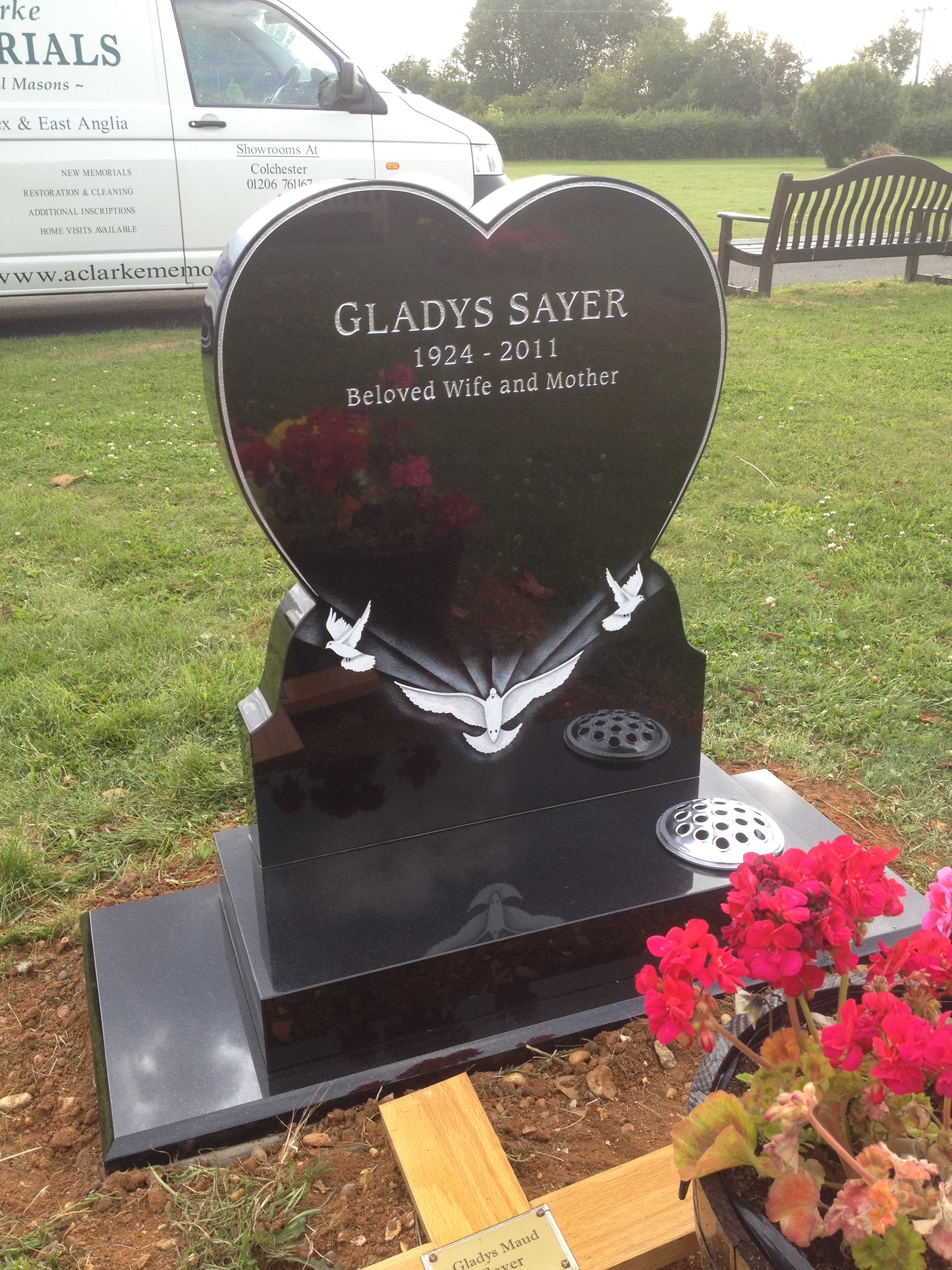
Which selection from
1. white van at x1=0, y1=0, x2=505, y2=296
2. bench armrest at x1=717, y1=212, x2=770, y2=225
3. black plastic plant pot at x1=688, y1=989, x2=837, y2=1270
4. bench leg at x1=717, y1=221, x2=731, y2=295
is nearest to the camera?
black plastic plant pot at x1=688, y1=989, x2=837, y2=1270

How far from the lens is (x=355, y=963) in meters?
2.10

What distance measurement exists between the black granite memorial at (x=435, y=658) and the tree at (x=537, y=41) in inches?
2046

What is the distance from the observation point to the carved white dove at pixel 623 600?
252 cm

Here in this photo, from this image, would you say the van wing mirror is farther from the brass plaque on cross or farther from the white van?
the brass plaque on cross

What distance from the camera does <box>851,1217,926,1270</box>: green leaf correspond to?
3.77 ft

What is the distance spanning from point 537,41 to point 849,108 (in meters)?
23.8

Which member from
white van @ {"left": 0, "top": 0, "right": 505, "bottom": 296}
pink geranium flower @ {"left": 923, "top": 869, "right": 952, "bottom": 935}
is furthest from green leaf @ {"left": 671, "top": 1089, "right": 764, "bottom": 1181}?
white van @ {"left": 0, "top": 0, "right": 505, "bottom": 296}

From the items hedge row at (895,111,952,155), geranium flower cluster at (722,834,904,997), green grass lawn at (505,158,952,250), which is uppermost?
hedge row at (895,111,952,155)

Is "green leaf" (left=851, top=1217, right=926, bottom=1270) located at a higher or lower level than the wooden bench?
lower

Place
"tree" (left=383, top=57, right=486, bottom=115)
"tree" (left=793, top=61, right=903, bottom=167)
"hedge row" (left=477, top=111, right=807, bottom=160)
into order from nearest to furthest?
"tree" (left=793, top=61, right=903, bottom=167) < "hedge row" (left=477, top=111, right=807, bottom=160) < "tree" (left=383, top=57, right=486, bottom=115)

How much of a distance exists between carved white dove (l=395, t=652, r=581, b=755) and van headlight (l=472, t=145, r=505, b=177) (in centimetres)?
577

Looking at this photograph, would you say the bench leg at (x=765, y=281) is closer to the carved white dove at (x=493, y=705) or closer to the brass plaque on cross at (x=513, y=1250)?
the carved white dove at (x=493, y=705)

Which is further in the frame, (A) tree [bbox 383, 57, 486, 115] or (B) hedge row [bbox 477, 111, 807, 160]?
(A) tree [bbox 383, 57, 486, 115]

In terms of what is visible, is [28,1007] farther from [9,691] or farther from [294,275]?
[294,275]
